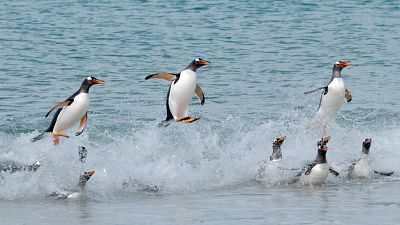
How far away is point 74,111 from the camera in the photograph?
11.0 meters

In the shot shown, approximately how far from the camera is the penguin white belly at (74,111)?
11.0 m

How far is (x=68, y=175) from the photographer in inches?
406

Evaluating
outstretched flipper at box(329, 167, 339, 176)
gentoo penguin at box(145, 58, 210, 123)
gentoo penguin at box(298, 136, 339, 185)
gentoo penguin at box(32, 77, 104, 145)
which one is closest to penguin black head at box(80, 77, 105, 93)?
gentoo penguin at box(32, 77, 104, 145)

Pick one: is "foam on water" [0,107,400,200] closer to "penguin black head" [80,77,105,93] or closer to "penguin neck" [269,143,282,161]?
"penguin neck" [269,143,282,161]

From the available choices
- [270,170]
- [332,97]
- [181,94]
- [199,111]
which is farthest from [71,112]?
[199,111]

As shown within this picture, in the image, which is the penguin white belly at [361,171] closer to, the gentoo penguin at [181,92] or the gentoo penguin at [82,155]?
the gentoo penguin at [181,92]

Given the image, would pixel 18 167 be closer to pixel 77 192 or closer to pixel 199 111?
pixel 77 192

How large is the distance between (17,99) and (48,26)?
10.5 metres

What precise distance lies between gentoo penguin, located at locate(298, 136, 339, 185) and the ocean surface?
0.17 metres

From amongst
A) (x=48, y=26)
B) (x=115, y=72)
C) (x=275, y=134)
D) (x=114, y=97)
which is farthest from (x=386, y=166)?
(x=48, y=26)

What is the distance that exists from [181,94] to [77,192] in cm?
214

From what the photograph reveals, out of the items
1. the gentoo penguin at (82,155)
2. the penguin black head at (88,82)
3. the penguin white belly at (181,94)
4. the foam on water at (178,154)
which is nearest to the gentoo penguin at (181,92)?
the penguin white belly at (181,94)

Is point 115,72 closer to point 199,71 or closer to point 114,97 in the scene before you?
point 199,71

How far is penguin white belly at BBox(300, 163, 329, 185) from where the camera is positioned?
413 inches
